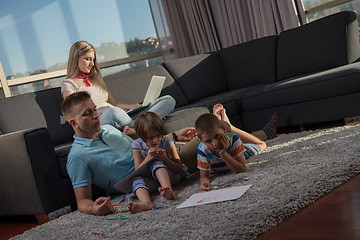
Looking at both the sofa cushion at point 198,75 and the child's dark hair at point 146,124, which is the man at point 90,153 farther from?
the sofa cushion at point 198,75

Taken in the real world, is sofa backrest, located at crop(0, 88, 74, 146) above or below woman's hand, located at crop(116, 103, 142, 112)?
above

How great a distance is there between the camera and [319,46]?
350 cm

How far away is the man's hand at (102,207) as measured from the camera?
1923mm

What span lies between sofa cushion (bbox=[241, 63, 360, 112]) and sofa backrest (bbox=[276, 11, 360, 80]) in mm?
356

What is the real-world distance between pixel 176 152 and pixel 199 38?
3405 mm

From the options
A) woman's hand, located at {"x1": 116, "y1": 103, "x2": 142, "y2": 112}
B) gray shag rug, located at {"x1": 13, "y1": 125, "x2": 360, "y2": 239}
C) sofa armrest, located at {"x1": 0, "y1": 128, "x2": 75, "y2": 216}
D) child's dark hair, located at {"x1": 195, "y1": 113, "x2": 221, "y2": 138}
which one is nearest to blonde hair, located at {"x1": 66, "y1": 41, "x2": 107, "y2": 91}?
woman's hand, located at {"x1": 116, "y1": 103, "x2": 142, "y2": 112}

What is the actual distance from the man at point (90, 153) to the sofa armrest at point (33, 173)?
0.18 m

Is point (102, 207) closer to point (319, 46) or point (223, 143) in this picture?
point (223, 143)

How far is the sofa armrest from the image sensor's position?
235 cm

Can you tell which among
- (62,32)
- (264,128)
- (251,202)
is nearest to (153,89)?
(264,128)

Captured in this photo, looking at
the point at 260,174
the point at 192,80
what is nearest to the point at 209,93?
the point at 192,80

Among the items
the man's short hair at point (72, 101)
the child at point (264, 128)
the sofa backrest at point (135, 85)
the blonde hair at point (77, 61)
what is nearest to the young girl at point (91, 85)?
the blonde hair at point (77, 61)

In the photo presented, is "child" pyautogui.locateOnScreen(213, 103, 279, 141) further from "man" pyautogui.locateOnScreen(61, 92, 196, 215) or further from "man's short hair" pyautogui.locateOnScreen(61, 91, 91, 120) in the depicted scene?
"man's short hair" pyautogui.locateOnScreen(61, 91, 91, 120)

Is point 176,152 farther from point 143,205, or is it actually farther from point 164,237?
point 164,237
